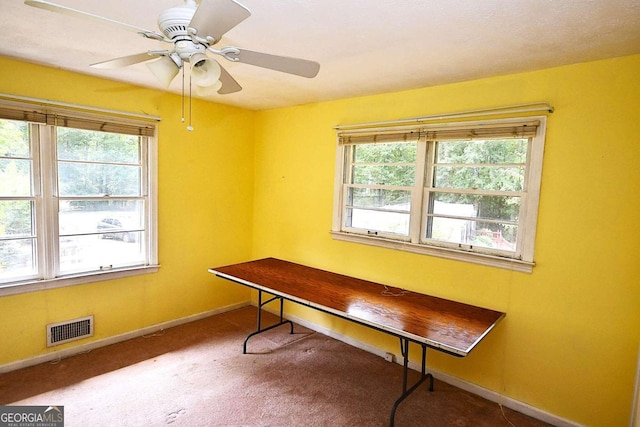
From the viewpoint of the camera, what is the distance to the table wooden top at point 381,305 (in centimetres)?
209

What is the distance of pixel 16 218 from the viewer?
2.77 m

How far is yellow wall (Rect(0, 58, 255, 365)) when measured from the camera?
2808mm

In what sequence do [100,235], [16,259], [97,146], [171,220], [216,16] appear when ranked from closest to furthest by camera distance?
[216,16], [16,259], [97,146], [100,235], [171,220]

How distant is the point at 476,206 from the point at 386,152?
37.1 inches

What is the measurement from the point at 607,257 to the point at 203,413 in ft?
9.19

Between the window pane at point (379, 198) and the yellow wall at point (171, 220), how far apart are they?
4.88 feet

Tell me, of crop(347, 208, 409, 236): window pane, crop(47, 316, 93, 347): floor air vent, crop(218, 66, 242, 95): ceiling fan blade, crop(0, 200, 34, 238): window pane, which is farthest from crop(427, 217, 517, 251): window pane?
crop(0, 200, 34, 238): window pane

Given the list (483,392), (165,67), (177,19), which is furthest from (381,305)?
(177,19)

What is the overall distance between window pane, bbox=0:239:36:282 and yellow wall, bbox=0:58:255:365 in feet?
0.59

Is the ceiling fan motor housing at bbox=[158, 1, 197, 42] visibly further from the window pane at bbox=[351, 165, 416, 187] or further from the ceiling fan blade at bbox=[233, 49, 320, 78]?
the window pane at bbox=[351, 165, 416, 187]

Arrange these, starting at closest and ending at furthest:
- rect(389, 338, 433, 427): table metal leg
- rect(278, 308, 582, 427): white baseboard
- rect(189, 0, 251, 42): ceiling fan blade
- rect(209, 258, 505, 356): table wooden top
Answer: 1. rect(189, 0, 251, 42): ceiling fan blade
2. rect(209, 258, 505, 356): table wooden top
3. rect(389, 338, 433, 427): table metal leg
4. rect(278, 308, 582, 427): white baseboard

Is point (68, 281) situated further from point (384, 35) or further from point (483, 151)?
point (483, 151)

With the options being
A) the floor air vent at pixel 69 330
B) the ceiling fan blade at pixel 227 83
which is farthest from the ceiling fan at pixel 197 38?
the floor air vent at pixel 69 330

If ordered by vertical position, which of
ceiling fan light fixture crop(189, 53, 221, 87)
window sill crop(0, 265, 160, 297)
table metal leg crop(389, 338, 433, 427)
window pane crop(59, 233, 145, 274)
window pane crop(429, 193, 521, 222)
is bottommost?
table metal leg crop(389, 338, 433, 427)
